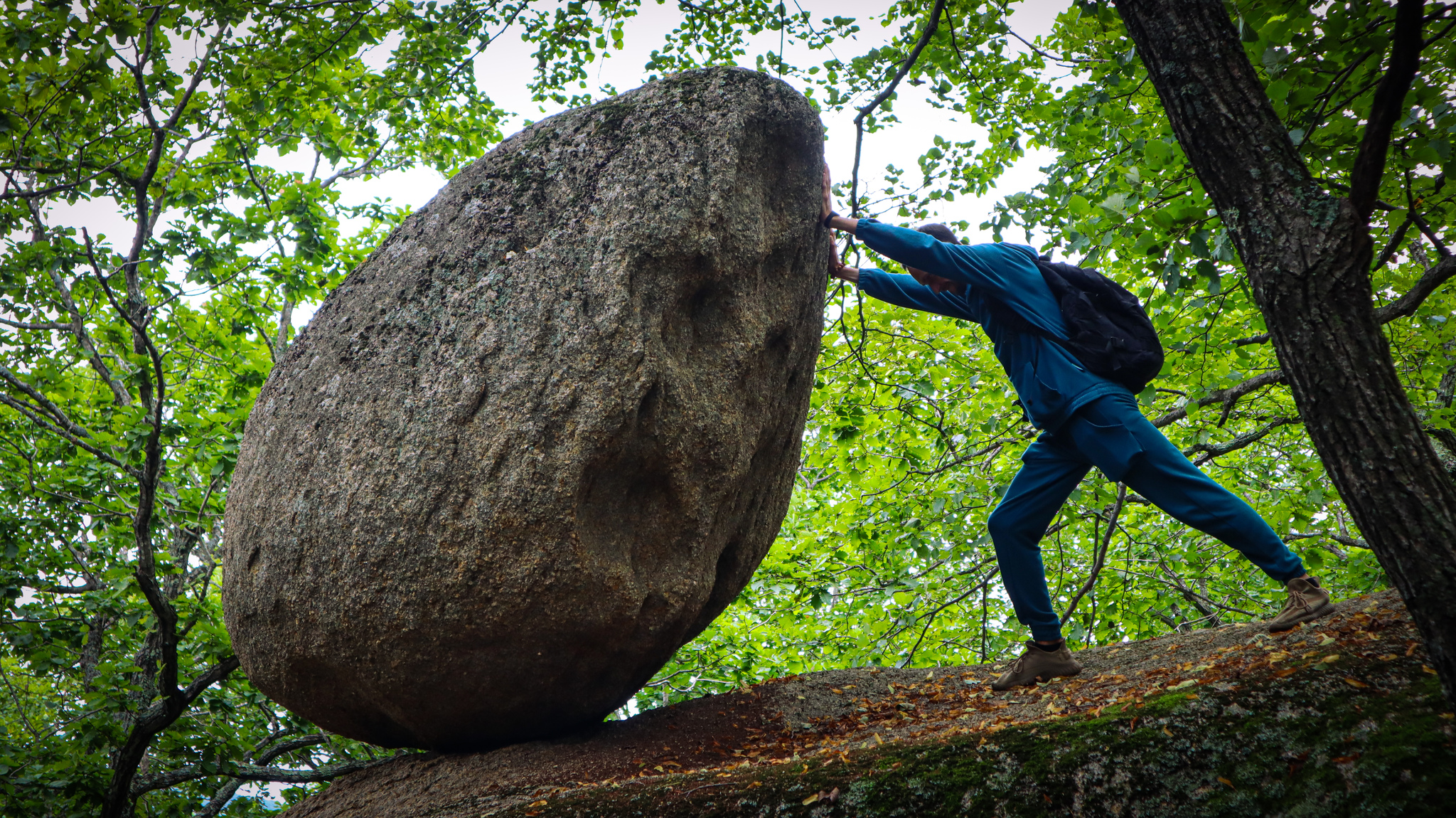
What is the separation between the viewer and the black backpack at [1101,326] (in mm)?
3805

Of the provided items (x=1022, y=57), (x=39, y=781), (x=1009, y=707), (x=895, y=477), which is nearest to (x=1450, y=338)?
(x=1022, y=57)

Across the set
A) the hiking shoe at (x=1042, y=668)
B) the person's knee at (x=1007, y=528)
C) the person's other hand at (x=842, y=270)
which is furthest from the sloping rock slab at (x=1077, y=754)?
the person's other hand at (x=842, y=270)

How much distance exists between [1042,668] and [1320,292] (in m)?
2.63

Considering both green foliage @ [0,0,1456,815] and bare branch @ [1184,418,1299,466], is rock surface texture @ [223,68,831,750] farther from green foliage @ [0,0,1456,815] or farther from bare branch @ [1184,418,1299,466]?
A: bare branch @ [1184,418,1299,466]

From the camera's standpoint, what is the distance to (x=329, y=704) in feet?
13.5

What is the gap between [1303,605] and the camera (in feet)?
11.9

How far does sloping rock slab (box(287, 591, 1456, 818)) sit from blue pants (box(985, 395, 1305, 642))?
37 cm

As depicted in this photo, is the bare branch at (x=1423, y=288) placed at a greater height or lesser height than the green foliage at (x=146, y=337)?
lesser

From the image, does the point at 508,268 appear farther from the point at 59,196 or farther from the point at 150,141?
the point at 150,141

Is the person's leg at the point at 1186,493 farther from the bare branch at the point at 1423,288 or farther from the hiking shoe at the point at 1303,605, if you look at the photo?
the bare branch at the point at 1423,288

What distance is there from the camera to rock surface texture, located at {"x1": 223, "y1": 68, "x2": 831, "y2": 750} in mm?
3549

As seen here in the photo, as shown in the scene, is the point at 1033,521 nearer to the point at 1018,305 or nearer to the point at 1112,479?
the point at 1112,479

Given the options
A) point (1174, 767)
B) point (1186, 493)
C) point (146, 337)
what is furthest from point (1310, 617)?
point (146, 337)

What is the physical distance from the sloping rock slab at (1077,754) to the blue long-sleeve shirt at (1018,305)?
51.2 inches
